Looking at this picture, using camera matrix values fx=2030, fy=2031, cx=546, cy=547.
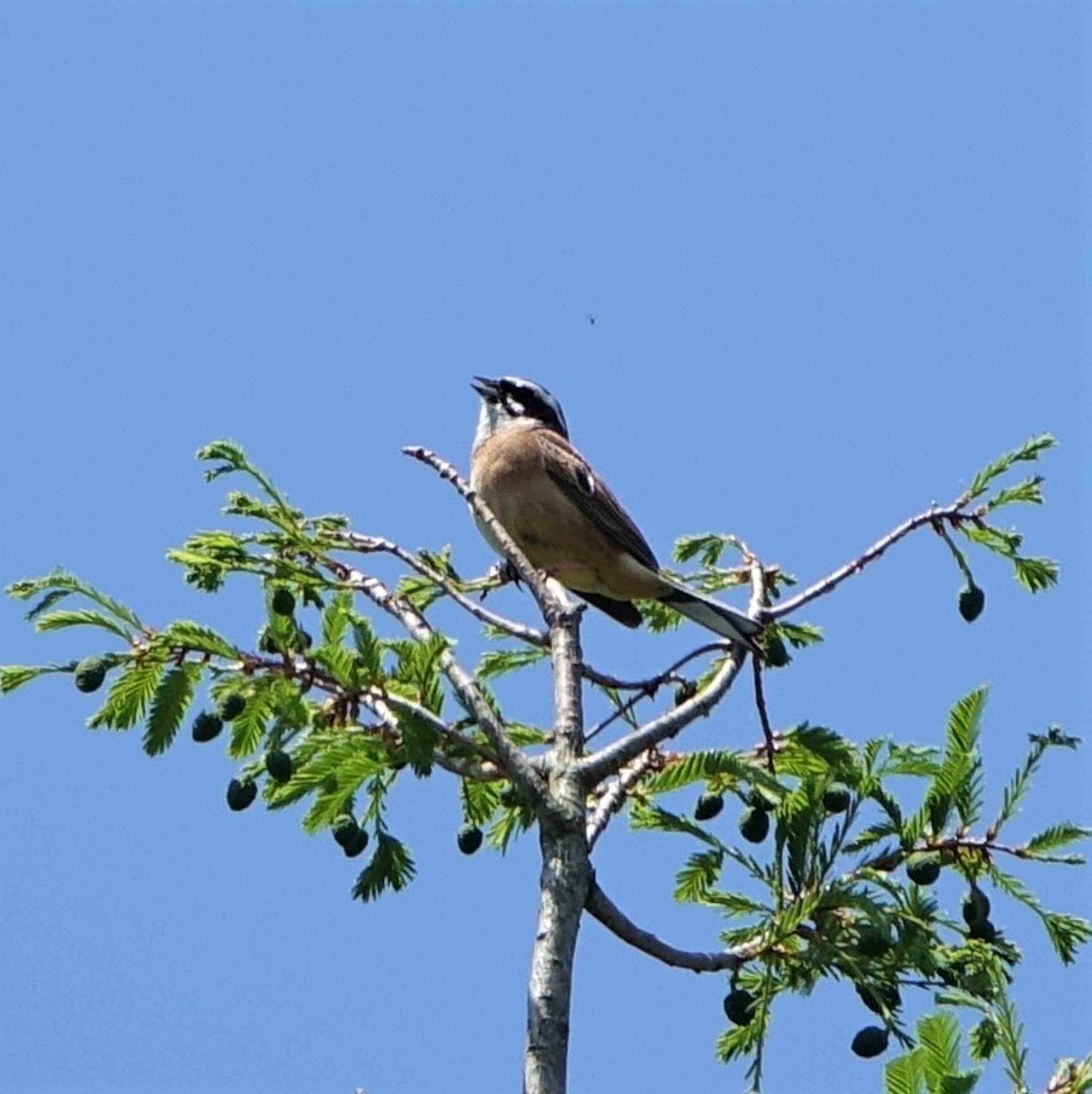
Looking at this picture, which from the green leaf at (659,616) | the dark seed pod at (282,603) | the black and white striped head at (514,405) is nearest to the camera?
the dark seed pod at (282,603)

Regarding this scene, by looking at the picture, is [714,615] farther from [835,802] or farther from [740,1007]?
[740,1007]

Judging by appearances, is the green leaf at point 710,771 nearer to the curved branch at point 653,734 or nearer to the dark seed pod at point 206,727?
the curved branch at point 653,734

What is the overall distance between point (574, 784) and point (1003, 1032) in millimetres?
1256

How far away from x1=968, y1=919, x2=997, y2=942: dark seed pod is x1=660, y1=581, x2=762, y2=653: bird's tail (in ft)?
3.73

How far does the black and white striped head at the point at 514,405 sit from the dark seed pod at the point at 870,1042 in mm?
5047

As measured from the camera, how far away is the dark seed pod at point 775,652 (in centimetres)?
643

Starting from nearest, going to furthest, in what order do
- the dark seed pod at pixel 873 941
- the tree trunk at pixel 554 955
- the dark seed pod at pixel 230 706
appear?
1. the tree trunk at pixel 554 955
2. the dark seed pod at pixel 873 941
3. the dark seed pod at pixel 230 706

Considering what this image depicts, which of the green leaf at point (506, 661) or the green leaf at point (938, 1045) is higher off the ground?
the green leaf at point (506, 661)

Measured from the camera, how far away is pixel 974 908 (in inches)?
213

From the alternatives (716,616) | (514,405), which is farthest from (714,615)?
(514,405)

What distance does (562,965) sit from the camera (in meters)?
4.84

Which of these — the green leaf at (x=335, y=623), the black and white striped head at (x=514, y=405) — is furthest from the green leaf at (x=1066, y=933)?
the black and white striped head at (x=514, y=405)

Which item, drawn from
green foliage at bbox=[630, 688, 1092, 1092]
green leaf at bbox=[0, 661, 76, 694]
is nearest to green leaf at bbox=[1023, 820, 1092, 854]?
green foliage at bbox=[630, 688, 1092, 1092]

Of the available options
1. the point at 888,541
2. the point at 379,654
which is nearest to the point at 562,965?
the point at 379,654
